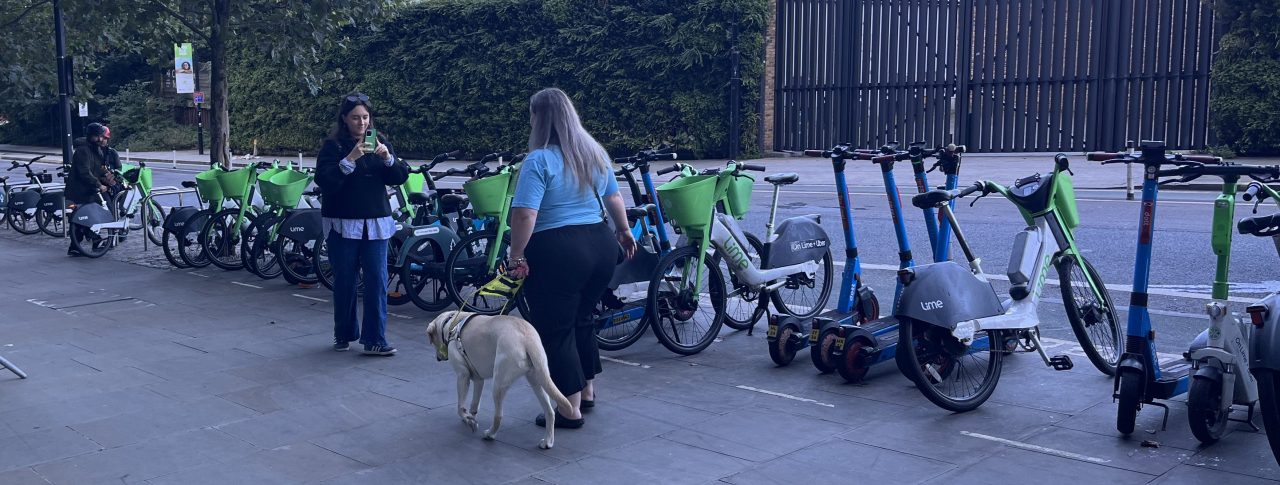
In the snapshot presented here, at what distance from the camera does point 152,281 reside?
32.2 ft

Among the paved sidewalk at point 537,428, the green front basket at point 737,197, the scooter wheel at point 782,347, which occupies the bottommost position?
the paved sidewalk at point 537,428

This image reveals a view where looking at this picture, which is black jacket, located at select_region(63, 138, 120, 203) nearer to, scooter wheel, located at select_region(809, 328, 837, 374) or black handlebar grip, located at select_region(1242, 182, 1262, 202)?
scooter wheel, located at select_region(809, 328, 837, 374)

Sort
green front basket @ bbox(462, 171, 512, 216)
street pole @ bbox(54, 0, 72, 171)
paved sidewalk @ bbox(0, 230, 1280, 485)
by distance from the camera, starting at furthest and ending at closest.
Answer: street pole @ bbox(54, 0, 72, 171) → green front basket @ bbox(462, 171, 512, 216) → paved sidewalk @ bbox(0, 230, 1280, 485)

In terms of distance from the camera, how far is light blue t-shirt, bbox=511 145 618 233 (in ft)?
15.4

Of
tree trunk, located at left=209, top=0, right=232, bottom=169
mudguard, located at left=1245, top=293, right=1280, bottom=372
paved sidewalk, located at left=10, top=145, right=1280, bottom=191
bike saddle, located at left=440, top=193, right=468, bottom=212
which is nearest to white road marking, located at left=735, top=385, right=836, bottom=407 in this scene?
mudguard, located at left=1245, top=293, right=1280, bottom=372

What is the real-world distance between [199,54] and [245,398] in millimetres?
38509

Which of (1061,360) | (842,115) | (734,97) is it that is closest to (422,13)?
(734,97)

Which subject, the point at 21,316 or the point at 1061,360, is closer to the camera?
the point at 1061,360

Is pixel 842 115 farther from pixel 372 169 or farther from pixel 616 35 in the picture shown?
pixel 372 169

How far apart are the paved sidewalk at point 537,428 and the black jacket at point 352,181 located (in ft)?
2.87

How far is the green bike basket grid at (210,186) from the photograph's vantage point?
1005 centimetres

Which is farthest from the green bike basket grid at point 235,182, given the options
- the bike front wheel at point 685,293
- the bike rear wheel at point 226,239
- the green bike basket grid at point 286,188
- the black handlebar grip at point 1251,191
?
the black handlebar grip at point 1251,191

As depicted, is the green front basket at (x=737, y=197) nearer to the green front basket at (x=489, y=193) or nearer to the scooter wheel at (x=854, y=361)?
the green front basket at (x=489, y=193)

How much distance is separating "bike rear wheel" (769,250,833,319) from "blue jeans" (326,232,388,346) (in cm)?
239
